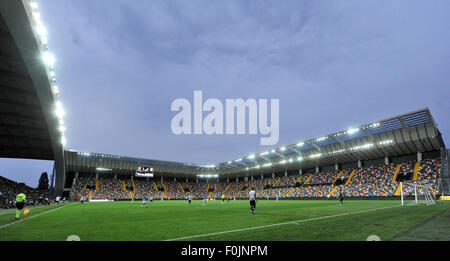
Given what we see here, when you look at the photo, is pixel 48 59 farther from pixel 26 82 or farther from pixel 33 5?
pixel 26 82

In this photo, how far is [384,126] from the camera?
135ft

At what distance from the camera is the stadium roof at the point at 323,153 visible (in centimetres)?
3947

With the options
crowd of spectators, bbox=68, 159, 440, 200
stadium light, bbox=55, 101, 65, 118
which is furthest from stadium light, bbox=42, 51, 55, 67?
crowd of spectators, bbox=68, 159, 440, 200

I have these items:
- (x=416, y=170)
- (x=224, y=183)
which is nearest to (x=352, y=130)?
(x=416, y=170)

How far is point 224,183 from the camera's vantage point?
8862 cm

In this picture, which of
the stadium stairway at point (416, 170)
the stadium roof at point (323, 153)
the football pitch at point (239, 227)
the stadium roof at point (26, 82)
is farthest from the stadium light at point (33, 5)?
the stadium stairway at point (416, 170)

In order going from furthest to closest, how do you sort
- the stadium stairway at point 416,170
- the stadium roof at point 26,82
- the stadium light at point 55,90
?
the stadium stairway at point 416,170 < the stadium light at point 55,90 < the stadium roof at point 26,82

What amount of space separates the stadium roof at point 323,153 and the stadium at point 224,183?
0.23 metres

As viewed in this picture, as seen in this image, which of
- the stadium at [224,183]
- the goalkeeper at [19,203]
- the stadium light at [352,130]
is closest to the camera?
the stadium at [224,183]

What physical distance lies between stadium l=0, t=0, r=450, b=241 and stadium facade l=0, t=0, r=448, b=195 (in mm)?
141

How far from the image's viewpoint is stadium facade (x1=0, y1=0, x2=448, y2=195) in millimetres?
18808

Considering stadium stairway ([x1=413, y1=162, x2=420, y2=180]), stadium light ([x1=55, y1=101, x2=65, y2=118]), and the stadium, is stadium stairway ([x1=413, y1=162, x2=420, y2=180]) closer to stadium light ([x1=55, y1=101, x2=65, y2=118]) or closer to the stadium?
the stadium

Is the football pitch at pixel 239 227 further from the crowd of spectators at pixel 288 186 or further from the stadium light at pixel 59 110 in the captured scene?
the crowd of spectators at pixel 288 186
